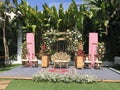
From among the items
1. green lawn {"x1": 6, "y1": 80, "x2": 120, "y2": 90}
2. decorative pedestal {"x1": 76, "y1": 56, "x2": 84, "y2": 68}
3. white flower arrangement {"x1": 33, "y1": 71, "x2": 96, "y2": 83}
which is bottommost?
green lawn {"x1": 6, "y1": 80, "x2": 120, "y2": 90}

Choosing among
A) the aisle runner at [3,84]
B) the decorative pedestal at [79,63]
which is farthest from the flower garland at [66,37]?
the aisle runner at [3,84]

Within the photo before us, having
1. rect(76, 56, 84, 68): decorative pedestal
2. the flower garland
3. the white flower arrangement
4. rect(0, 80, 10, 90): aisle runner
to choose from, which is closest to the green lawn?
rect(0, 80, 10, 90): aisle runner

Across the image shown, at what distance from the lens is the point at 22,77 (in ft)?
51.1

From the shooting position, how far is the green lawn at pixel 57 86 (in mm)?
13031

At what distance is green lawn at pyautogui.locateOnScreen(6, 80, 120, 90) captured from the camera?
13.0 metres

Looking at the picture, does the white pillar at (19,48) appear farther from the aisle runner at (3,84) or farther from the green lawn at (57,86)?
the green lawn at (57,86)

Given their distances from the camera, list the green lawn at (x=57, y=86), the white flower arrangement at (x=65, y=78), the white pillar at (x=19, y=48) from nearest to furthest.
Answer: the green lawn at (x=57, y=86), the white flower arrangement at (x=65, y=78), the white pillar at (x=19, y=48)

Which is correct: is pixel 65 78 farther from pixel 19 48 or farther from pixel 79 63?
pixel 19 48

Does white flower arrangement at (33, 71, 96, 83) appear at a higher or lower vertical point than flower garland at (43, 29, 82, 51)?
lower

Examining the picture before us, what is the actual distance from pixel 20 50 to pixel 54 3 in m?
4.36

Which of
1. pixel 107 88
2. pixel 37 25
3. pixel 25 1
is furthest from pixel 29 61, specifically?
pixel 107 88

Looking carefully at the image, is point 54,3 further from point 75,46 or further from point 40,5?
point 75,46

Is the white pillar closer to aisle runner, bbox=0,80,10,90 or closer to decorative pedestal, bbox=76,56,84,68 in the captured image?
decorative pedestal, bbox=76,56,84,68

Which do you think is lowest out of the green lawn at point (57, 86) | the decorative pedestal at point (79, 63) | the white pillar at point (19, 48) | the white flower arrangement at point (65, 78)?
the green lawn at point (57, 86)
